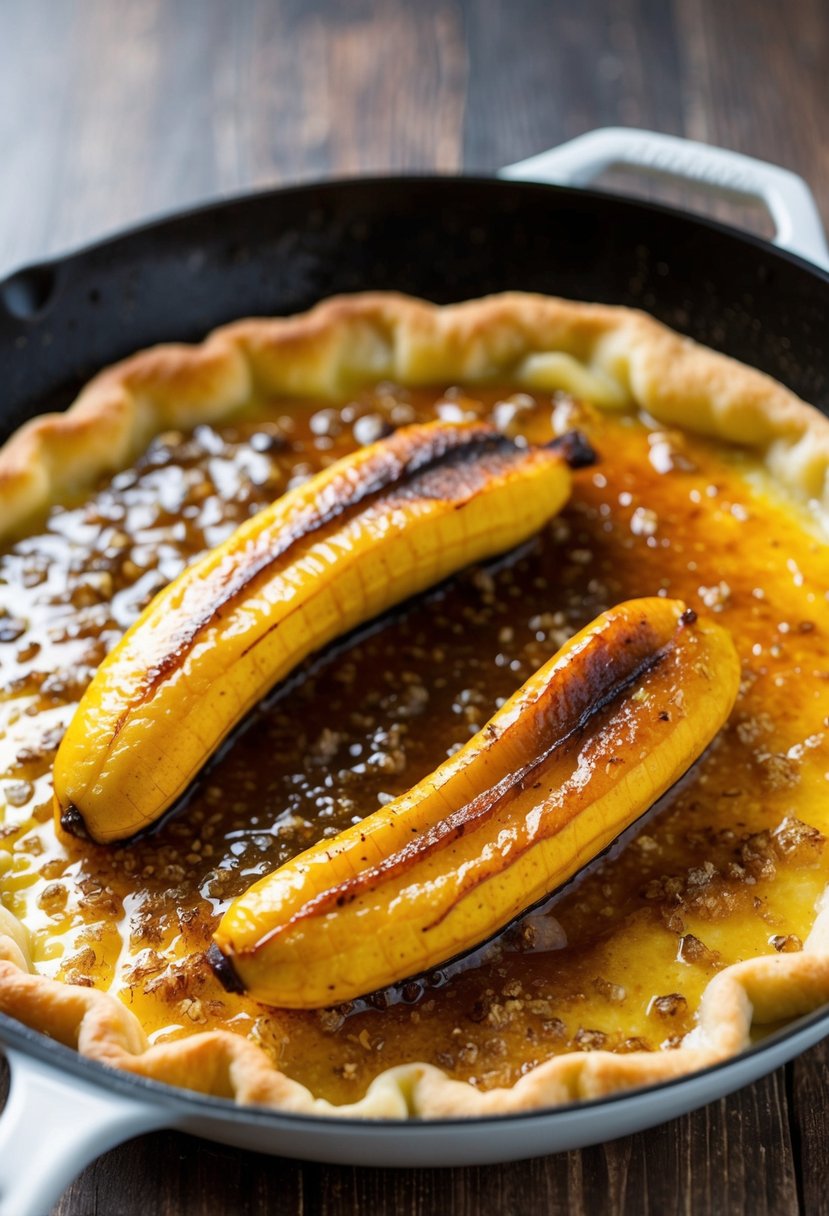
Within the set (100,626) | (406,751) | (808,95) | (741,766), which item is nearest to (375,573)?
(406,751)

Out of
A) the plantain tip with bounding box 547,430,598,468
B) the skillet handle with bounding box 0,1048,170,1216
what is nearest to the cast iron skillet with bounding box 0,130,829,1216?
the plantain tip with bounding box 547,430,598,468

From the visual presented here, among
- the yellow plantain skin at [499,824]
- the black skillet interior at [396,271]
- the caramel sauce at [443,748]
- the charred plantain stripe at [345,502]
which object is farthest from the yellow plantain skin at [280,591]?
the black skillet interior at [396,271]

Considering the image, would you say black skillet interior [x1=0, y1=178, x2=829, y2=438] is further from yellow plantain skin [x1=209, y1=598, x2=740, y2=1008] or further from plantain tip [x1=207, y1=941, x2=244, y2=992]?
plantain tip [x1=207, y1=941, x2=244, y2=992]

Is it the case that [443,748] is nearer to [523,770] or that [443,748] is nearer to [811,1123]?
[523,770]

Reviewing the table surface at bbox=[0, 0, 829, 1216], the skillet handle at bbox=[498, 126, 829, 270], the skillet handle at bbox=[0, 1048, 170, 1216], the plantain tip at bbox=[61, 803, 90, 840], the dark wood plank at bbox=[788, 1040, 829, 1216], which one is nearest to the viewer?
the skillet handle at bbox=[0, 1048, 170, 1216]

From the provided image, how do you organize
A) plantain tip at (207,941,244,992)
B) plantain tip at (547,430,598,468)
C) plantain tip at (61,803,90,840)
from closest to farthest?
plantain tip at (207,941,244,992) < plantain tip at (61,803,90,840) < plantain tip at (547,430,598,468)

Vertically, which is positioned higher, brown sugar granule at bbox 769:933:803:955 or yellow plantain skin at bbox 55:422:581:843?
yellow plantain skin at bbox 55:422:581:843

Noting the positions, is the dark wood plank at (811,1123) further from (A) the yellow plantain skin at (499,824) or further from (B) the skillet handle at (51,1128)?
(B) the skillet handle at (51,1128)

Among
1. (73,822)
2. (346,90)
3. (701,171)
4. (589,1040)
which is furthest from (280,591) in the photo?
(346,90)

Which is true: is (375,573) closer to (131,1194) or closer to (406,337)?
(406,337)
